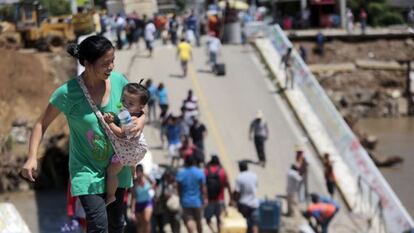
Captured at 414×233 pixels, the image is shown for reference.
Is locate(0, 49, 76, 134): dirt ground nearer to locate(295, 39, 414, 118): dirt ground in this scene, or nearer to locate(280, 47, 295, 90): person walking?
locate(280, 47, 295, 90): person walking

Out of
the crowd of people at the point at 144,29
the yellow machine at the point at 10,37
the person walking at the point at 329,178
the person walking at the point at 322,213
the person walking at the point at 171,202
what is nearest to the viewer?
the person walking at the point at 171,202

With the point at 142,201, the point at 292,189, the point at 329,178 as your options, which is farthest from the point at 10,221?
the point at 329,178

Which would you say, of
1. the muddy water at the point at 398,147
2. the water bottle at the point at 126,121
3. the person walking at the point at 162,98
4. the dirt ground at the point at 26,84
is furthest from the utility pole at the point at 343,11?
the water bottle at the point at 126,121

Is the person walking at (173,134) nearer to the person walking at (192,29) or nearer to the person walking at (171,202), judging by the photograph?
the person walking at (171,202)

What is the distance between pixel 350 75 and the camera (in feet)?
153

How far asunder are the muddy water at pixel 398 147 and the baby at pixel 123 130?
1793 cm

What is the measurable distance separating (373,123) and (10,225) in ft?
121

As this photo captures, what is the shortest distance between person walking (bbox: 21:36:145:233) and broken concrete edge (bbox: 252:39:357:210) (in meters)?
13.7

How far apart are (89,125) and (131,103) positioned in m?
0.25

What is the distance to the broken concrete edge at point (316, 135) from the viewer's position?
18969 millimetres

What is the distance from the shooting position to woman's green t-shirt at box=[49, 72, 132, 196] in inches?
189

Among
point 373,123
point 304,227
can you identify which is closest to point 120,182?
point 304,227

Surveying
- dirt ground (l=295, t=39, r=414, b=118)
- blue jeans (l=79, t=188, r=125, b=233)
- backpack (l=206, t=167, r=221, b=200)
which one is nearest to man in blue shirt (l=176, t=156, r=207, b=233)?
backpack (l=206, t=167, r=221, b=200)

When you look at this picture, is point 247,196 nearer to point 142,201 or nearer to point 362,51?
point 142,201
